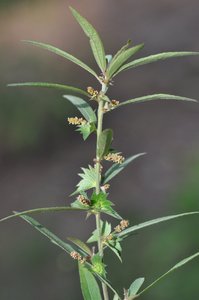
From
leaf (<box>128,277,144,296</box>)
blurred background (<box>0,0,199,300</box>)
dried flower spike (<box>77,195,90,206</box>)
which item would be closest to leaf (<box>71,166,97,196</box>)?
dried flower spike (<box>77,195,90,206</box>)

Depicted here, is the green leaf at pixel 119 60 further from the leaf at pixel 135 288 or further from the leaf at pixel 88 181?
the leaf at pixel 135 288

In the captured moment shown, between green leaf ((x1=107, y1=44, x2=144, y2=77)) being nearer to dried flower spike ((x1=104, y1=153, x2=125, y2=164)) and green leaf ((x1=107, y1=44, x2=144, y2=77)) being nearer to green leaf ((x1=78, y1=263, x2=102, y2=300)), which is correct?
dried flower spike ((x1=104, y1=153, x2=125, y2=164))

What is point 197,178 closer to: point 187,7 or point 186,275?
point 186,275

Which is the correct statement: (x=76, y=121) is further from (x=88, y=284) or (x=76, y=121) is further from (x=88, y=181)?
(x=88, y=284)

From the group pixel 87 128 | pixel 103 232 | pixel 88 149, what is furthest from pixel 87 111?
pixel 88 149

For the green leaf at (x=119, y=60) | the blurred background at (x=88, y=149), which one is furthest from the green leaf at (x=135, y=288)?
the blurred background at (x=88, y=149)

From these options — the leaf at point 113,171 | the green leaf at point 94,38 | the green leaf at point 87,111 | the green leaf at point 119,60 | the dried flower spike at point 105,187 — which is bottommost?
the dried flower spike at point 105,187
